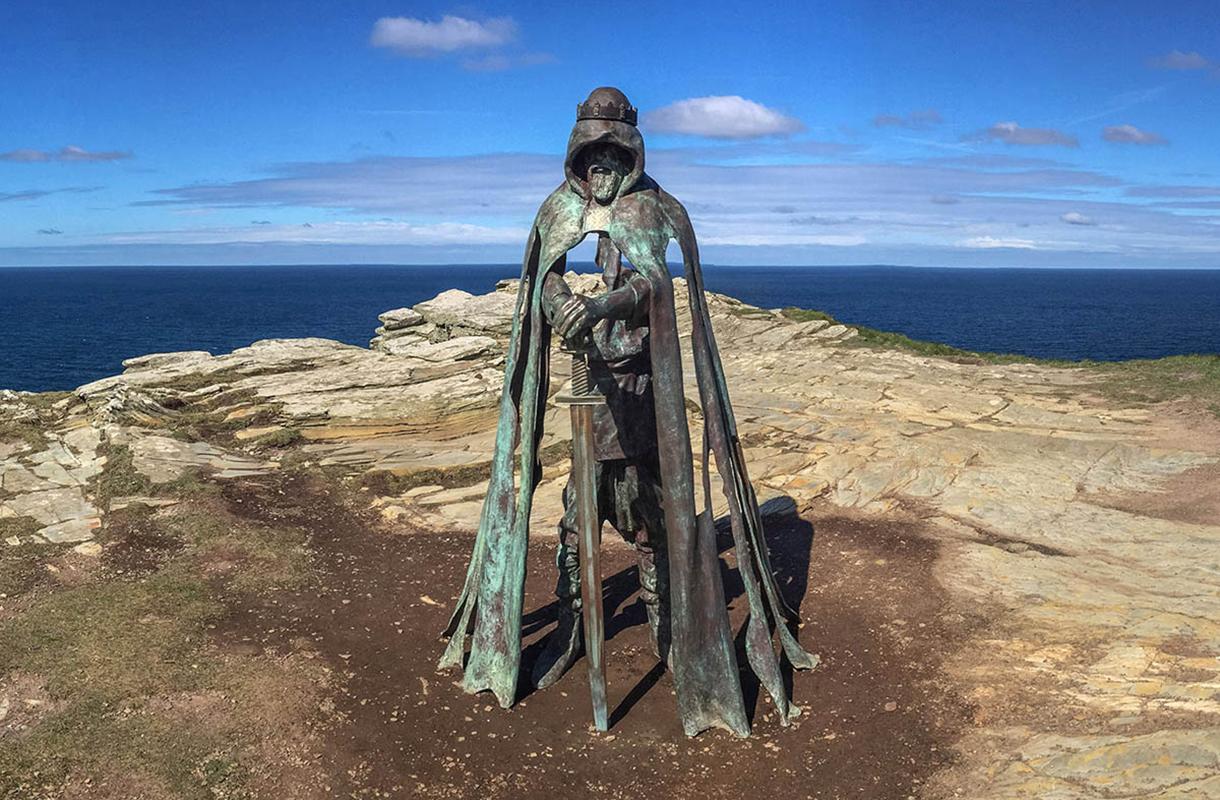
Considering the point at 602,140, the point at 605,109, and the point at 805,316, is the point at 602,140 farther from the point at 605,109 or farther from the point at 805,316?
the point at 805,316

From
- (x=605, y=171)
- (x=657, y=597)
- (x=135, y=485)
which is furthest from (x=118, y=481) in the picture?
(x=605, y=171)

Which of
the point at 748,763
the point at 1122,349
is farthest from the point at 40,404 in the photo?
the point at 1122,349

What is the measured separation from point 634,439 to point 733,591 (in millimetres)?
3002

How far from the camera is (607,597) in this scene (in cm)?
1012

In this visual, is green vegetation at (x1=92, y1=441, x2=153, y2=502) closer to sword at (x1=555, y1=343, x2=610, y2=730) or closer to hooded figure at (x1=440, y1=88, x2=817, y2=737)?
hooded figure at (x1=440, y1=88, x2=817, y2=737)

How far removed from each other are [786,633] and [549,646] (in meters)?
2.17

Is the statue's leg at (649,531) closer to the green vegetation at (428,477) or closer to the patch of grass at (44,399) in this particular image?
the green vegetation at (428,477)

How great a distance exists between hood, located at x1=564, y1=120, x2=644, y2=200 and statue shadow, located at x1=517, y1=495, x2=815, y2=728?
420cm

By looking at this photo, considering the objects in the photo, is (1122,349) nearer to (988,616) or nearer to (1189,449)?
(1189,449)

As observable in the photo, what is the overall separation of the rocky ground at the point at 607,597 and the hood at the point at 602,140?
429cm

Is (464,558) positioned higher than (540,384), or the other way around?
(540,384)

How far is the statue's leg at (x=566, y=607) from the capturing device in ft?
27.5

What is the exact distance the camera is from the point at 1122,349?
74812 mm

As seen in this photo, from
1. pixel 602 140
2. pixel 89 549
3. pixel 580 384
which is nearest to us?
pixel 580 384
